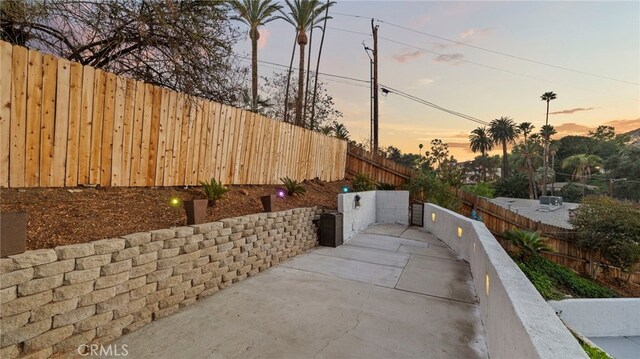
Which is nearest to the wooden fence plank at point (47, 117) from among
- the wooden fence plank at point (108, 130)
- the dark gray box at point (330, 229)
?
the wooden fence plank at point (108, 130)

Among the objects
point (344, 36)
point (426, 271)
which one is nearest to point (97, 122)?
point (426, 271)

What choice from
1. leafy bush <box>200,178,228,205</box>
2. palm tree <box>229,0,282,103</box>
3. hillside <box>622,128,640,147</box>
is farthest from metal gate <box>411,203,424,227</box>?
hillside <box>622,128,640,147</box>

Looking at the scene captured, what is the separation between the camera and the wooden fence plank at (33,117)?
2.93 meters

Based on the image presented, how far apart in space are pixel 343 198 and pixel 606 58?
12212mm

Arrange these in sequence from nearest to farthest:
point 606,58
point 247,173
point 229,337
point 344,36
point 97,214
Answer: point 229,337 → point 97,214 → point 247,173 → point 606,58 → point 344,36

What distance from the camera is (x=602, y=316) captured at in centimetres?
734

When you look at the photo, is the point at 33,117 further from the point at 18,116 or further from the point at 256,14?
the point at 256,14

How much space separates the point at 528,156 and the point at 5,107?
139ft

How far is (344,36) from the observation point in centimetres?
1310

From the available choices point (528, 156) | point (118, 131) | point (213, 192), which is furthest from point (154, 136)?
point (528, 156)

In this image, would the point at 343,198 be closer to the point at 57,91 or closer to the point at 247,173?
the point at 247,173

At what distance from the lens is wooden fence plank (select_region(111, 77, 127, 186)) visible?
3789mm

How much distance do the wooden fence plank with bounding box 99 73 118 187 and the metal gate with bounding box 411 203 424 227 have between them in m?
7.93

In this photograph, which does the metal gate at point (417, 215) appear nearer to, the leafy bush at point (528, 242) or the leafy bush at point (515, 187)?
the leafy bush at point (528, 242)
